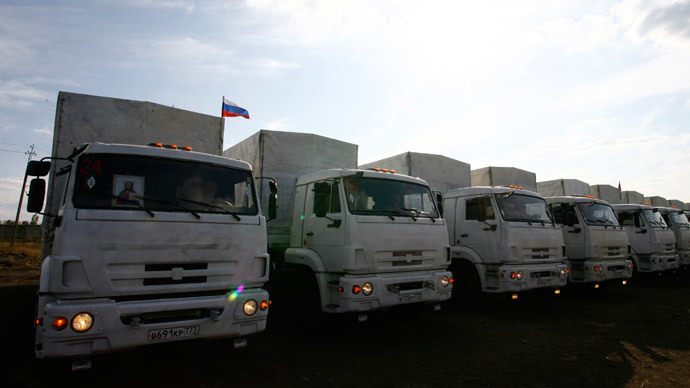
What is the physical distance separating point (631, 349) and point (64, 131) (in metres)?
8.82

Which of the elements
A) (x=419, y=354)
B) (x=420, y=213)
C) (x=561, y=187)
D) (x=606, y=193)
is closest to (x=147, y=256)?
(x=419, y=354)

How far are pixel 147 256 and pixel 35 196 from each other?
1.46 metres

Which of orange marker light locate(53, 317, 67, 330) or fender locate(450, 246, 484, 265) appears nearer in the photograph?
orange marker light locate(53, 317, 67, 330)

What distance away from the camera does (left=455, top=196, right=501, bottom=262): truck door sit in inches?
287

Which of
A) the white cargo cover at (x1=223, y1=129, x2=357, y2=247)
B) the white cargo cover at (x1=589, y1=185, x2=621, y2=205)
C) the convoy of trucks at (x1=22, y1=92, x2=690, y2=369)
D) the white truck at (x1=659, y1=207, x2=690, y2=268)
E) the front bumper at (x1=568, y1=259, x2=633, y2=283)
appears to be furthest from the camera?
the white cargo cover at (x1=589, y1=185, x2=621, y2=205)

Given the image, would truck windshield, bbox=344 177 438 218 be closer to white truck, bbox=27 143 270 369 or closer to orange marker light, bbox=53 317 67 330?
white truck, bbox=27 143 270 369

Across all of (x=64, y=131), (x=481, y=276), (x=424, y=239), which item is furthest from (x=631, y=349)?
(x=64, y=131)

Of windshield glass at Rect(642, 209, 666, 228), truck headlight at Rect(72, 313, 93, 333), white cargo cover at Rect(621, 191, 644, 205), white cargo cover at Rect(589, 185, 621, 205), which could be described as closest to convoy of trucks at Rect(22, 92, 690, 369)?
truck headlight at Rect(72, 313, 93, 333)

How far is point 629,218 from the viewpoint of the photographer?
11.4 meters

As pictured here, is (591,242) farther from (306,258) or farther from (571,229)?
(306,258)

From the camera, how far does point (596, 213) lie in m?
9.41

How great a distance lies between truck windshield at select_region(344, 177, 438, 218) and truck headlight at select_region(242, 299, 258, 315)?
1977mm

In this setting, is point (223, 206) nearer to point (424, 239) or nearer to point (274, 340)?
point (274, 340)

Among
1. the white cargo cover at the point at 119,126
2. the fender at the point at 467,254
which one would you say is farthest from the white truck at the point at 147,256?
the fender at the point at 467,254
